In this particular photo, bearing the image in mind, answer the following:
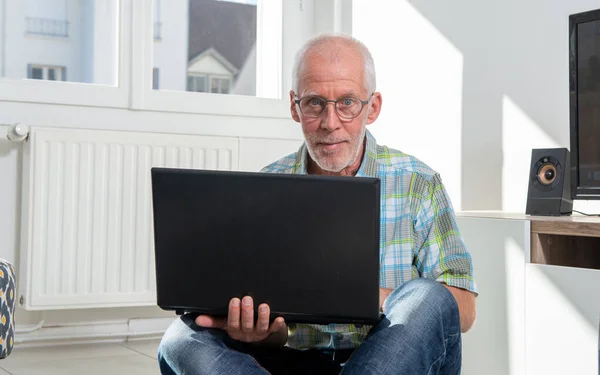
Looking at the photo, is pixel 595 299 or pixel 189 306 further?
pixel 595 299

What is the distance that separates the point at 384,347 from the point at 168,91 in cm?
220

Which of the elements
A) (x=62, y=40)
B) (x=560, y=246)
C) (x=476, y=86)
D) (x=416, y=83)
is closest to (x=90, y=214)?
(x=62, y=40)

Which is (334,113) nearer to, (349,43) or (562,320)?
(349,43)

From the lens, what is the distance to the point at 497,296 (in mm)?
2113

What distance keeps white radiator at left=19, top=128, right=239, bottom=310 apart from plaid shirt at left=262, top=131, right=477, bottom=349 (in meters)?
1.62

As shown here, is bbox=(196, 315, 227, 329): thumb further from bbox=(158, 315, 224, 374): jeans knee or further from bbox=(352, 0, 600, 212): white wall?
bbox=(352, 0, 600, 212): white wall

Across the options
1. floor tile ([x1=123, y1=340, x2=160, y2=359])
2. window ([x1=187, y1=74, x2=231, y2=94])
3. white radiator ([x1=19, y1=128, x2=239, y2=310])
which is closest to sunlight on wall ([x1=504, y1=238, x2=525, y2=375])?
floor tile ([x1=123, y1=340, x2=160, y2=359])

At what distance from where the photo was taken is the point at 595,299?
1787 millimetres

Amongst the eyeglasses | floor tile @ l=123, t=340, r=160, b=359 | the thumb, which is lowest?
floor tile @ l=123, t=340, r=160, b=359

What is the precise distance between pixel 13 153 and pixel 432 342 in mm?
2181

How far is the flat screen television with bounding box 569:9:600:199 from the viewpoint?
1978 millimetres

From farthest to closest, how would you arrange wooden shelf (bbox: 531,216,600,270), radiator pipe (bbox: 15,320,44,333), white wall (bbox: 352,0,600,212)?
radiator pipe (bbox: 15,320,44,333) < white wall (bbox: 352,0,600,212) < wooden shelf (bbox: 531,216,600,270)

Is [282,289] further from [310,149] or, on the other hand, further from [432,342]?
[310,149]

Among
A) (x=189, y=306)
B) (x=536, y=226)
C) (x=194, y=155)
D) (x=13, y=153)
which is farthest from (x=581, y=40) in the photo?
(x=13, y=153)
